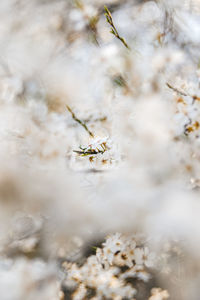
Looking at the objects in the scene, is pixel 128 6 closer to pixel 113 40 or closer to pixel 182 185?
pixel 113 40

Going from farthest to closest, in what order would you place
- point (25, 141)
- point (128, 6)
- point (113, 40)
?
point (128, 6), point (113, 40), point (25, 141)

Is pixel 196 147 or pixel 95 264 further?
pixel 95 264

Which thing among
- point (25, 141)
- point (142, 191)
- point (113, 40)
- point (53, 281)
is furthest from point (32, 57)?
point (53, 281)

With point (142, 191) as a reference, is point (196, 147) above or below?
below

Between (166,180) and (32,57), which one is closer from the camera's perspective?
(166,180)

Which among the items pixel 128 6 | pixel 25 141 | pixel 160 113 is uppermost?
pixel 128 6

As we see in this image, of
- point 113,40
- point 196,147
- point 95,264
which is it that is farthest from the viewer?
point 113,40

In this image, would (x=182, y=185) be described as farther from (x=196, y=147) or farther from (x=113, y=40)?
(x=113, y=40)

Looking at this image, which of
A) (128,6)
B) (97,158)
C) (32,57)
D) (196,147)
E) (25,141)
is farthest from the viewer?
(32,57)

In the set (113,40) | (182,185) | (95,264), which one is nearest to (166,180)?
(182,185)
